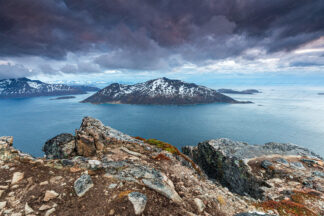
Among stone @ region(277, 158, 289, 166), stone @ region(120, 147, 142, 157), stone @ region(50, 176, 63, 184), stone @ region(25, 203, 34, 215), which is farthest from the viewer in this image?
stone @ region(277, 158, 289, 166)

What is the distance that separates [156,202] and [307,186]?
18829 mm

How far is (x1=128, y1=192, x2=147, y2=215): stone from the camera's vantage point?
629 centimetres

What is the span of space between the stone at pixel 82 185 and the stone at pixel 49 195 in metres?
0.86

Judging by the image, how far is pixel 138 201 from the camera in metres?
6.62

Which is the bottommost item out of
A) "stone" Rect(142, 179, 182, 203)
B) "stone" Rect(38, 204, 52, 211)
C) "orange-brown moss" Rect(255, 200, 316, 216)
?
"orange-brown moss" Rect(255, 200, 316, 216)

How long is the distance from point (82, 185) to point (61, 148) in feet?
24.5

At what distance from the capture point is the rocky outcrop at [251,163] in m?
18.3

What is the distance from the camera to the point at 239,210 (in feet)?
30.0

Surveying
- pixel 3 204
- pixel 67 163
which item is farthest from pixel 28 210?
pixel 67 163

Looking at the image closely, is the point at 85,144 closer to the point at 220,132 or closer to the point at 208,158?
the point at 208,158

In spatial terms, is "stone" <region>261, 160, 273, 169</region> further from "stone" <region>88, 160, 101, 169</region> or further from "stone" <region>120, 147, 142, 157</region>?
"stone" <region>88, 160, 101, 169</region>

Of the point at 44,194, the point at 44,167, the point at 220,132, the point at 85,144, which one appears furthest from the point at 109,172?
the point at 220,132

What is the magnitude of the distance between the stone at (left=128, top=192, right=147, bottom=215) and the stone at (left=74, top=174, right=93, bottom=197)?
238cm

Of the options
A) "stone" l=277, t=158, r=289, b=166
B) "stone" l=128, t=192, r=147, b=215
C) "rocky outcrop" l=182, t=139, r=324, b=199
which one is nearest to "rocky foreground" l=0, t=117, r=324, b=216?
"stone" l=128, t=192, r=147, b=215
